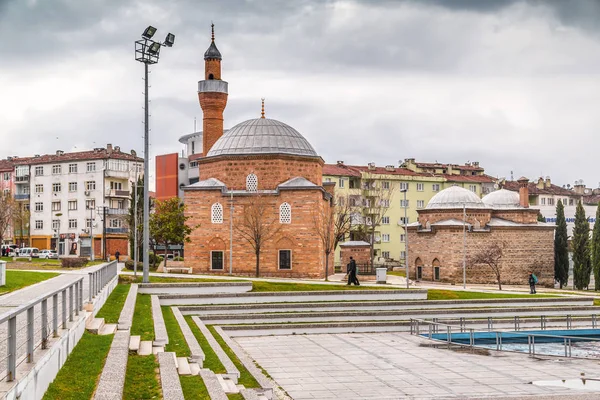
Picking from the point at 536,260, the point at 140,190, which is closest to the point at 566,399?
the point at 536,260

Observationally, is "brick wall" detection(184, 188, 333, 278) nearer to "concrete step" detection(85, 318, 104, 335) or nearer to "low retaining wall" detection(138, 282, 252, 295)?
"low retaining wall" detection(138, 282, 252, 295)

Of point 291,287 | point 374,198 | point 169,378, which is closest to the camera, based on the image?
point 169,378

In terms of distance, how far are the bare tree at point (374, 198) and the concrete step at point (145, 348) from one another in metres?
48.9

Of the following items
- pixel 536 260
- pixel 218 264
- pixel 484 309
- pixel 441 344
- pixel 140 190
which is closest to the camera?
pixel 441 344

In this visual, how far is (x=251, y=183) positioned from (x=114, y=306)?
24.5 meters

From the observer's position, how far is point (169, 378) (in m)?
9.06

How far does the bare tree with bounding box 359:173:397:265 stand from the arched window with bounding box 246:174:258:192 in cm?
2068

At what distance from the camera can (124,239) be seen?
208 feet

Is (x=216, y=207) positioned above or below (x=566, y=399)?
above

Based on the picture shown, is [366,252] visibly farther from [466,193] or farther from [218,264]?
[218,264]

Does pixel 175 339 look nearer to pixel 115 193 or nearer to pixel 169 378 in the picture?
pixel 169 378

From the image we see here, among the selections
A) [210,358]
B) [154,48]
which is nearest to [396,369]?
[210,358]

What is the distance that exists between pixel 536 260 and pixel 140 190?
94.1 feet

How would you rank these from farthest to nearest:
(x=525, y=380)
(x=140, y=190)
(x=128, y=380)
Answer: (x=140, y=190) < (x=525, y=380) < (x=128, y=380)
